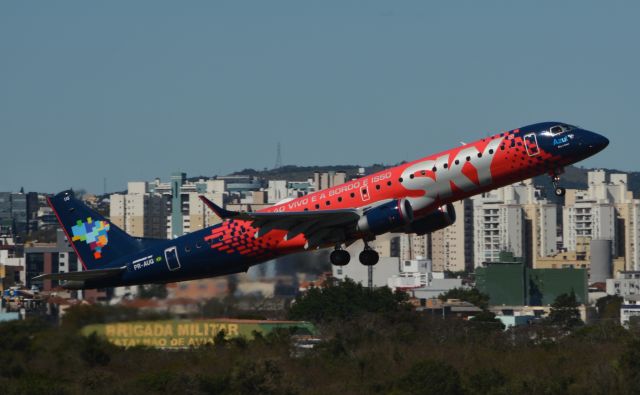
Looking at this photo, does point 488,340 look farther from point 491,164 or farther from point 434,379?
point 491,164

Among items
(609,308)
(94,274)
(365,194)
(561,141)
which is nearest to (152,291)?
(94,274)

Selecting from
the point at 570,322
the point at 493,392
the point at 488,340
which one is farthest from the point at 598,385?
the point at 570,322

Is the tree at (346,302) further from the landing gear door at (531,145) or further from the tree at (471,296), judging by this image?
the landing gear door at (531,145)

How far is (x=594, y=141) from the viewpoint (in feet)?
189

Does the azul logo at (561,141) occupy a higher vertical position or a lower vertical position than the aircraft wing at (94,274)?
higher

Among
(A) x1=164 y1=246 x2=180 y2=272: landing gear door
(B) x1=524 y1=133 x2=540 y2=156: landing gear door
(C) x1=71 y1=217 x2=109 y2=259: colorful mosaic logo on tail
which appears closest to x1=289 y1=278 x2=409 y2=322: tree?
(C) x1=71 y1=217 x2=109 y2=259: colorful mosaic logo on tail

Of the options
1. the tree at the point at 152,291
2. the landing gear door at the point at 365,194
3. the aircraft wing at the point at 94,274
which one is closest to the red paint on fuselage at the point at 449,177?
the landing gear door at the point at 365,194

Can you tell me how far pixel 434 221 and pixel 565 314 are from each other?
303 feet

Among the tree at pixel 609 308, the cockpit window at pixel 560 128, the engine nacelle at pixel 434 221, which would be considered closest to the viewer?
the cockpit window at pixel 560 128

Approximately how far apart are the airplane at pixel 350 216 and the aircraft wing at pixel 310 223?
4 cm

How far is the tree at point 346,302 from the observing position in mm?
122938

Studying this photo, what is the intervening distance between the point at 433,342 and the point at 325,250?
35900 mm

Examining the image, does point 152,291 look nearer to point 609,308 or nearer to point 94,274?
point 94,274

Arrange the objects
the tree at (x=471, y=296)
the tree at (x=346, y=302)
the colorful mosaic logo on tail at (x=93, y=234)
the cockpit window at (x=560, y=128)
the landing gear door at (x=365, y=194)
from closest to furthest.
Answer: the cockpit window at (x=560, y=128)
the landing gear door at (x=365, y=194)
the colorful mosaic logo on tail at (x=93, y=234)
the tree at (x=346, y=302)
the tree at (x=471, y=296)
